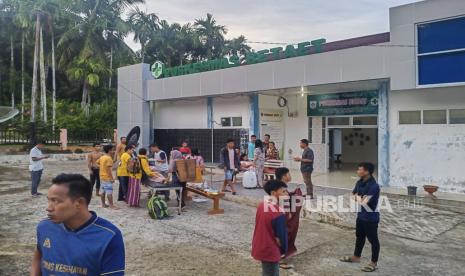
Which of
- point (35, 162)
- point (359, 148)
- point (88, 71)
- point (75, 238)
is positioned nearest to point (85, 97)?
point (88, 71)

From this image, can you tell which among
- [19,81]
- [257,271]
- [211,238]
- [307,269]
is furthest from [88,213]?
[19,81]

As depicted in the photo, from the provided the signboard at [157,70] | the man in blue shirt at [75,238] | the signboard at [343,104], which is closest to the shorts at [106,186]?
the man in blue shirt at [75,238]

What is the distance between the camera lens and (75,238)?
1.95 meters

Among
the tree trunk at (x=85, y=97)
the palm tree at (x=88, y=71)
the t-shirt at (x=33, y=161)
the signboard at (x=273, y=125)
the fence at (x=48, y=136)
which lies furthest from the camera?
the palm tree at (x=88, y=71)

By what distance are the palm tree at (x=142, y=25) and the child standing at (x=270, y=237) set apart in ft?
113

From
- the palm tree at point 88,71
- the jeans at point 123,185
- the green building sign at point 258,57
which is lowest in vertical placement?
the jeans at point 123,185

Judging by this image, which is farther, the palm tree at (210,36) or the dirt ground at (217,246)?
the palm tree at (210,36)

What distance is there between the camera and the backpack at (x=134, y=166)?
27.8 ft

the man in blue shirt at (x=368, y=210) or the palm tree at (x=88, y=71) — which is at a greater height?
the palm tree at (x=88, y=71)

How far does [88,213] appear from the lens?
2041mm

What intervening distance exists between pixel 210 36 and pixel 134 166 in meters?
33.4

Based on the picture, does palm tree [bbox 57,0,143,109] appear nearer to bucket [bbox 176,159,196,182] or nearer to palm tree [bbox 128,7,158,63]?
palm tree [bbox 128,7,158,63]

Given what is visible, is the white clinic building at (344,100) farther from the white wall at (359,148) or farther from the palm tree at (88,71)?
the palm tree at (88,71)

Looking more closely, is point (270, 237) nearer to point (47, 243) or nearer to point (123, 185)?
point (47, 243)
